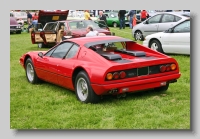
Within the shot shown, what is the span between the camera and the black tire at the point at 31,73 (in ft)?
25.0

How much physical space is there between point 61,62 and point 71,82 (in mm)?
528

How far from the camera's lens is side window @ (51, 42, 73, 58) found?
6.74m

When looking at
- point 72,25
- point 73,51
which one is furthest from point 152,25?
point 73,51

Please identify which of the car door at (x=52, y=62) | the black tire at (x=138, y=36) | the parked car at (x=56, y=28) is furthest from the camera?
the black tire at (x=138, y=36)

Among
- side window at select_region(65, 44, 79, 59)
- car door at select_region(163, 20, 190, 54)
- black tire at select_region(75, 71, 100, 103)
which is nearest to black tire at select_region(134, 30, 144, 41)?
car door at select_region(163, 20, 190, 54)

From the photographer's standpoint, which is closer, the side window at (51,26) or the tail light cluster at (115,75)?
the tail light cluster at (115,75)

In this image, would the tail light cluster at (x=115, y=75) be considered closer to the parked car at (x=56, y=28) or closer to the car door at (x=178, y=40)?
the car door at (x=178, y=40)

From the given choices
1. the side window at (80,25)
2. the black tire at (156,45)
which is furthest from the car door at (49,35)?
the black tire at (156,45)

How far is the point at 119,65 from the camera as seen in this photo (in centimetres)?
557

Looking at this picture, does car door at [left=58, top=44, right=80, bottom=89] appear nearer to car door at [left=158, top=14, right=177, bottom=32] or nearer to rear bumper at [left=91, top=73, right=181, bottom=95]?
rear bumper at [left=91, top=73, right=181, bottom=95]

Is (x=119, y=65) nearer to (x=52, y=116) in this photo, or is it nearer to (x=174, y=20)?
(x=52, y=116)

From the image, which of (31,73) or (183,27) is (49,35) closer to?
(183,27)

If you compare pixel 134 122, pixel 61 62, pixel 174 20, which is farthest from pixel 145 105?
pixel 174 20

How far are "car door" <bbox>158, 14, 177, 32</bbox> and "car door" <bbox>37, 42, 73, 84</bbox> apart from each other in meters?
7.03
